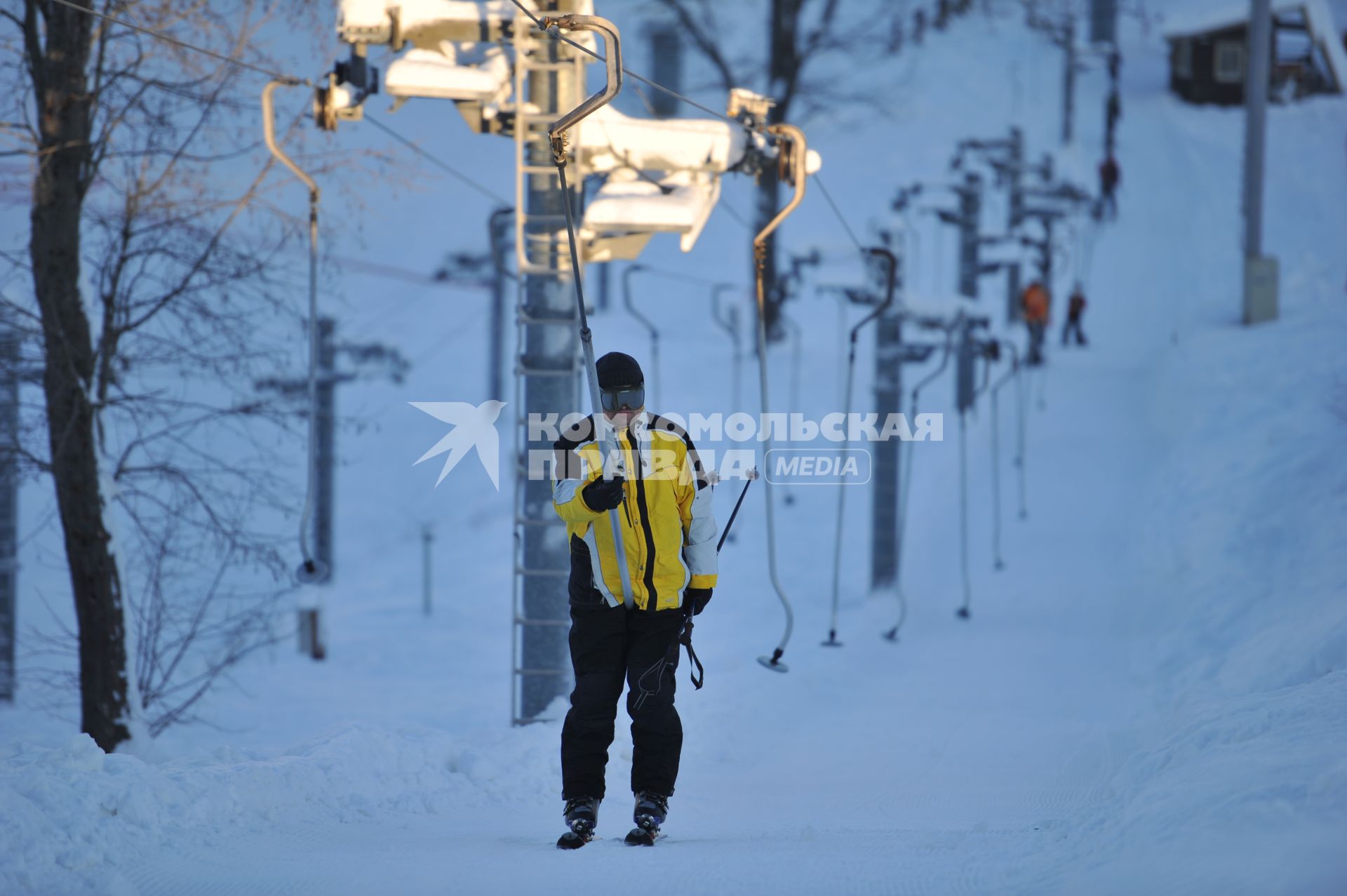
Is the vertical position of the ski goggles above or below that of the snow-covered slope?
above

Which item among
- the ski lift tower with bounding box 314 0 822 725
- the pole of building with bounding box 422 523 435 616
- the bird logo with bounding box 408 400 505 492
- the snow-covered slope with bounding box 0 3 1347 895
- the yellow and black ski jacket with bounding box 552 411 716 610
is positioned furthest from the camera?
the pole of building with bounding box 422 523 435 616

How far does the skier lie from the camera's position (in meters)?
4.69

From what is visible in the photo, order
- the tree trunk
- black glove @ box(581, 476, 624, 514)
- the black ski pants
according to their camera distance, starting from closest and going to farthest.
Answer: black glove @ box(581, 476, 624, 514) → the black ski pants → the tree trunk

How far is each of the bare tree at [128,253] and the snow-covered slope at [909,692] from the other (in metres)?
1.08

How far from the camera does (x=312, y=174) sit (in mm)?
8500

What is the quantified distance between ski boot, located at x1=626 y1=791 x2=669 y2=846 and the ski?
0.17 m

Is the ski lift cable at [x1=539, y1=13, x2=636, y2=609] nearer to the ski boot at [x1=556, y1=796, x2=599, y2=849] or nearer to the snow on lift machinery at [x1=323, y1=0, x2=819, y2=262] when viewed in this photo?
the ski boot at [x1=556, y1=796, x2=599, y2=849]

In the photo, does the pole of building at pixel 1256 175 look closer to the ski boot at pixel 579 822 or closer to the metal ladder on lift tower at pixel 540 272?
the metal ladder on lift tower at pixel 540 272

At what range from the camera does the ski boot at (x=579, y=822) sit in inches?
179

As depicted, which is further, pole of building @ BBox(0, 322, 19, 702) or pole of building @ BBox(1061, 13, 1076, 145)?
pole of building @ BBox(1061, 13, 1076, 145)

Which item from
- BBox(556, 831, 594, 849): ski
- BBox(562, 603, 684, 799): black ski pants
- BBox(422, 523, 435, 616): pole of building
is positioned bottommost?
BBox(422, 523, 435, 616): pole of building

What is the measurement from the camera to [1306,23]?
3584 cm

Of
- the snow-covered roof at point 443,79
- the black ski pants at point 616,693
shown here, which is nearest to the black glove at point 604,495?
the black ski pants at point 616,693

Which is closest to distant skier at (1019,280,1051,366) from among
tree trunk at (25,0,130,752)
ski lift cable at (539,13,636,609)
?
tree trunk at (25,0,130,752)
